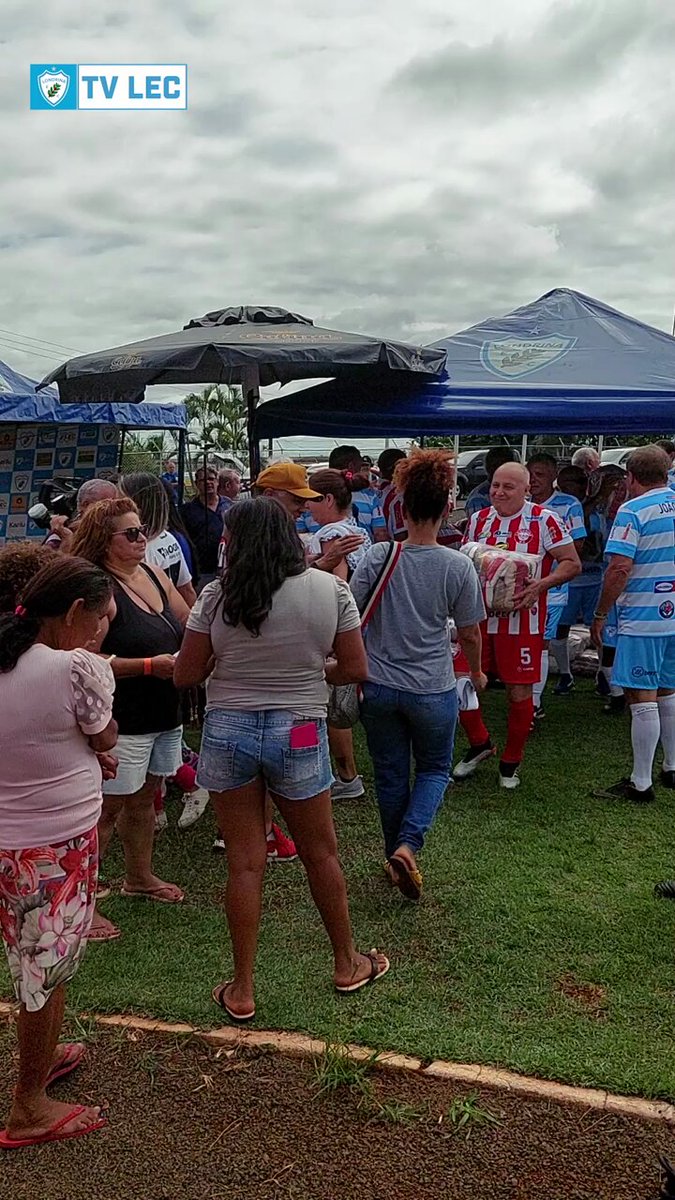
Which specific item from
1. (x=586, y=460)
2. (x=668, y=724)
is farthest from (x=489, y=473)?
(x=668, y=724)

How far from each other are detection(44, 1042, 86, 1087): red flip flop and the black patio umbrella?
3.54m

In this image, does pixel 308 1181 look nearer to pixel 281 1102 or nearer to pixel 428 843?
pixel 281 1102

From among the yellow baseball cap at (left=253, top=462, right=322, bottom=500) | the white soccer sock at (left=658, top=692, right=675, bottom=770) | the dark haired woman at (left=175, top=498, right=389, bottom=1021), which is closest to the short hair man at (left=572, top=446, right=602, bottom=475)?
the white soccer sock at (left=658, top=692, right=675, bottom=770)

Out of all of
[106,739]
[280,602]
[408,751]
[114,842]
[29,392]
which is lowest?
[114,842]

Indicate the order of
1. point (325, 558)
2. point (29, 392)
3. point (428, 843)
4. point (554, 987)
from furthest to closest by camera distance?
point (29, 392)
point (428, 843)
point (325, 558)
point (554, 987)

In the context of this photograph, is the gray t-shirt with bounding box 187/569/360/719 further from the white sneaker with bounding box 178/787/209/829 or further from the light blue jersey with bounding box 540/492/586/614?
the light blue jersey with bounding box 540/492/586/614

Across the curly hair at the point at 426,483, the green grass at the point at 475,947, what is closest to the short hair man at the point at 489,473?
the green grass at the point at 475,947

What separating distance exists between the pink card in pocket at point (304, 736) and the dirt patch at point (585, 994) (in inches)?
50.5

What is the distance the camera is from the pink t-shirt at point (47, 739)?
7.37ft

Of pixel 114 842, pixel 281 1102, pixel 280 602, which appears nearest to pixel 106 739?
pixel 280 602

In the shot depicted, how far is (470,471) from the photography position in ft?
65.7

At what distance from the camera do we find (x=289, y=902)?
12.7 feet

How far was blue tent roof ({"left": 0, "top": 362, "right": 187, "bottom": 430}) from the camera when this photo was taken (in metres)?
9.75

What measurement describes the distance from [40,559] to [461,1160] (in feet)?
6.55
